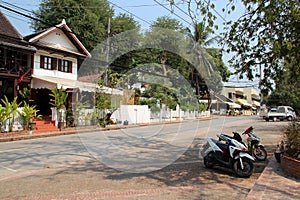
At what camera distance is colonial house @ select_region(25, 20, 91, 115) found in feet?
64.7

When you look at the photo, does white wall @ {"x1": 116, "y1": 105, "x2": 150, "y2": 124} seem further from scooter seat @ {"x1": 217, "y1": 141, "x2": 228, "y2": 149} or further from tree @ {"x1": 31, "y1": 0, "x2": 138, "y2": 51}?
scooter seat @ {"x1": 217, "y1": 141, "x2": 228, "y2": 149}

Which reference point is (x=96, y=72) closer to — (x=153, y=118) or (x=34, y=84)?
(x=153, y=118)

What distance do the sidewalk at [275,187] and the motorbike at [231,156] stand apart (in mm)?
429

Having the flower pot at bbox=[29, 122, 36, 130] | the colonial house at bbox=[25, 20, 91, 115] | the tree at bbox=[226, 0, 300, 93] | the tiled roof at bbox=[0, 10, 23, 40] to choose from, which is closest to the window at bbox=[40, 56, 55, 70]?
the colonial house at bbox=[25, 20, 91, 115]

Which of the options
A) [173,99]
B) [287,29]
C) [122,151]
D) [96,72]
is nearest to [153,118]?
[173,99]

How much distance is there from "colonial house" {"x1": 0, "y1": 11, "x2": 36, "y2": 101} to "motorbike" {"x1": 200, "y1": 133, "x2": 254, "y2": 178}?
1556cm

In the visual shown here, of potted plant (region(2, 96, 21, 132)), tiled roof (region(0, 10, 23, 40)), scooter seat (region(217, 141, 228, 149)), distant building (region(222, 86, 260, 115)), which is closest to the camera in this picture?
scooter seat (region(217, 141, 228, 149))

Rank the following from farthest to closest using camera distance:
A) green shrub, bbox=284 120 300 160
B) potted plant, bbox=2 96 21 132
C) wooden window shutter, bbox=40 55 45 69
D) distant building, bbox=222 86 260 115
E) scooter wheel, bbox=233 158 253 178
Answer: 1. distant building, bbox=222 86 260 115
2. wooden window shutter, bbox=40 55 45 69
3. potted plant, bbox=2 96 21 132
4. green shrub, bbox=284 120 300 160
5. scooter wheel, bbox=233 158 253 178

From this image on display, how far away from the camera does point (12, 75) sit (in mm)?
17844

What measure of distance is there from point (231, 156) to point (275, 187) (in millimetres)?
1230

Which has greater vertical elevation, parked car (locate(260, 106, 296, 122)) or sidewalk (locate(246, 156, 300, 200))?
parked car (locate(260, 106, 296, 122))

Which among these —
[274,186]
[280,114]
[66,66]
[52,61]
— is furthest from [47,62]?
[280,114]

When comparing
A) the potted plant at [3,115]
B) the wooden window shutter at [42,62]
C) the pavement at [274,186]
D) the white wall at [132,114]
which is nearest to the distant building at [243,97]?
the white wall at [132,114]

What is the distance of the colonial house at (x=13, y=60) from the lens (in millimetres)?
17891
